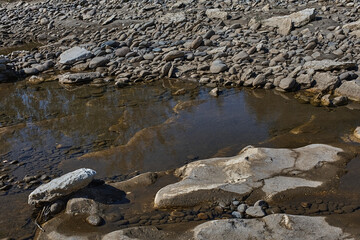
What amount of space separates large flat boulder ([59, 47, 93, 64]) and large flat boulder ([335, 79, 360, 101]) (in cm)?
615

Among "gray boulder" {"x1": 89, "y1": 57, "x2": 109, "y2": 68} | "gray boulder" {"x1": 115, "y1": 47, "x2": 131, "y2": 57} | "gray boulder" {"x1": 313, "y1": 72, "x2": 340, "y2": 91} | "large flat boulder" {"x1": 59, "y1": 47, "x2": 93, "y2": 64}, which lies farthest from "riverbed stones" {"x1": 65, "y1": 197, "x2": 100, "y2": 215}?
"large flat boulder" {"x1": 59, "y1": 47, "x2": 93, "y2": 64}

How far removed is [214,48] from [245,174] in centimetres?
571

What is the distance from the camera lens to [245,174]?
4730mm

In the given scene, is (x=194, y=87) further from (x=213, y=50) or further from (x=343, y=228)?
(x=343, y=228)

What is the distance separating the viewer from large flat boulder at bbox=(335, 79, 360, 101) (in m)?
7.18

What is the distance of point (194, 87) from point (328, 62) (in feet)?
8.67

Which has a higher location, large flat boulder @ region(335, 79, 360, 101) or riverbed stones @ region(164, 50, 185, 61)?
riverbed stones @ region(164, 50, 185, 61)

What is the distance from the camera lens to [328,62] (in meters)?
8.07

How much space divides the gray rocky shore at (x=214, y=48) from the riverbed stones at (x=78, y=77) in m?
0.02

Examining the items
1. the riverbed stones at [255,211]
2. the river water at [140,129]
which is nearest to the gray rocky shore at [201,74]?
the riverbed stones at [255,211]

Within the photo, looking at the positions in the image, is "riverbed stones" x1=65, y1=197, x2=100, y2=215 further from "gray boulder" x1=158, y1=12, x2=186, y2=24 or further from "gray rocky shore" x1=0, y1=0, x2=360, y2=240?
"gray boulder" x1=158, y1=12, x2=186, y2=24

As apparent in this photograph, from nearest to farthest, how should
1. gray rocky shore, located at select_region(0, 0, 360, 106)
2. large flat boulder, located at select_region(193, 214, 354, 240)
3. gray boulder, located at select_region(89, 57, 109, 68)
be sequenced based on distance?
1. large flat boulder, located at select_region(193, 214, 354, 240)
2. gray rocky shore, located at select_region(0, 0, 360, 106)
3. gray boulder, located at select_region(89, 57, 109, 68)

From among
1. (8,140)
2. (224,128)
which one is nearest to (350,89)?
(224,128)

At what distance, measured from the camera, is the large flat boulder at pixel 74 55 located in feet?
34.7
